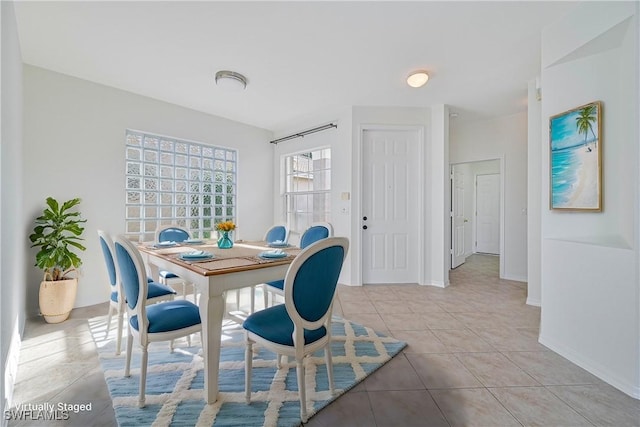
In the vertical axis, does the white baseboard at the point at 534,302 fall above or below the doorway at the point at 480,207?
below

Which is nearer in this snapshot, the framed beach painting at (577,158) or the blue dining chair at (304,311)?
the blue dining chair at (304,311)

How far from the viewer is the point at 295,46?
2355mm

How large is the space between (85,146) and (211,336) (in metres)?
2.92

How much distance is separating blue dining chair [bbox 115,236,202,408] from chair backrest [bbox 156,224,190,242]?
4.09 feet

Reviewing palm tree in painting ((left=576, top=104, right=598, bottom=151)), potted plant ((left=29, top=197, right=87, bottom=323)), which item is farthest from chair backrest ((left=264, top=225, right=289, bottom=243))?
palm tree in painting ((left=576, top=104, right=598, bottom=151))

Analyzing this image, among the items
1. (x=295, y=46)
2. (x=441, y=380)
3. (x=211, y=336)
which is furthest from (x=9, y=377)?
(x=295, y=46)

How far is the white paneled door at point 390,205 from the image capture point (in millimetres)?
3832

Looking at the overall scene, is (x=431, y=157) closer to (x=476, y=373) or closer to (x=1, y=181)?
(x=476, y=373)

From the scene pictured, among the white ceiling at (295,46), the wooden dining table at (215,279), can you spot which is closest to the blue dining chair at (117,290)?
the wooden dining table at (215,279)

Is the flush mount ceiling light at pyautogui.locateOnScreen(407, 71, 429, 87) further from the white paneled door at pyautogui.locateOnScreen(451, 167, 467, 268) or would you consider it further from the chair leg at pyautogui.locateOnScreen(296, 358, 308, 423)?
the chair leg at pyautogui.locateOnScreen(296, 358, 308, 423)

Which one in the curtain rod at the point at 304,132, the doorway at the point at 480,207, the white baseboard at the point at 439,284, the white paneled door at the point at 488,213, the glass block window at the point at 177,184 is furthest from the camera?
the white paneled door at the point at 488,213

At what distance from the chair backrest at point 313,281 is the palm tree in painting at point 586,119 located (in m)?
2.05

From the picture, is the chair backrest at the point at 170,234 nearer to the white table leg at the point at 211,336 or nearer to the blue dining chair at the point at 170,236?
the blue dining chair at the point at 170,236

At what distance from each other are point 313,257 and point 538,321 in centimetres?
261
